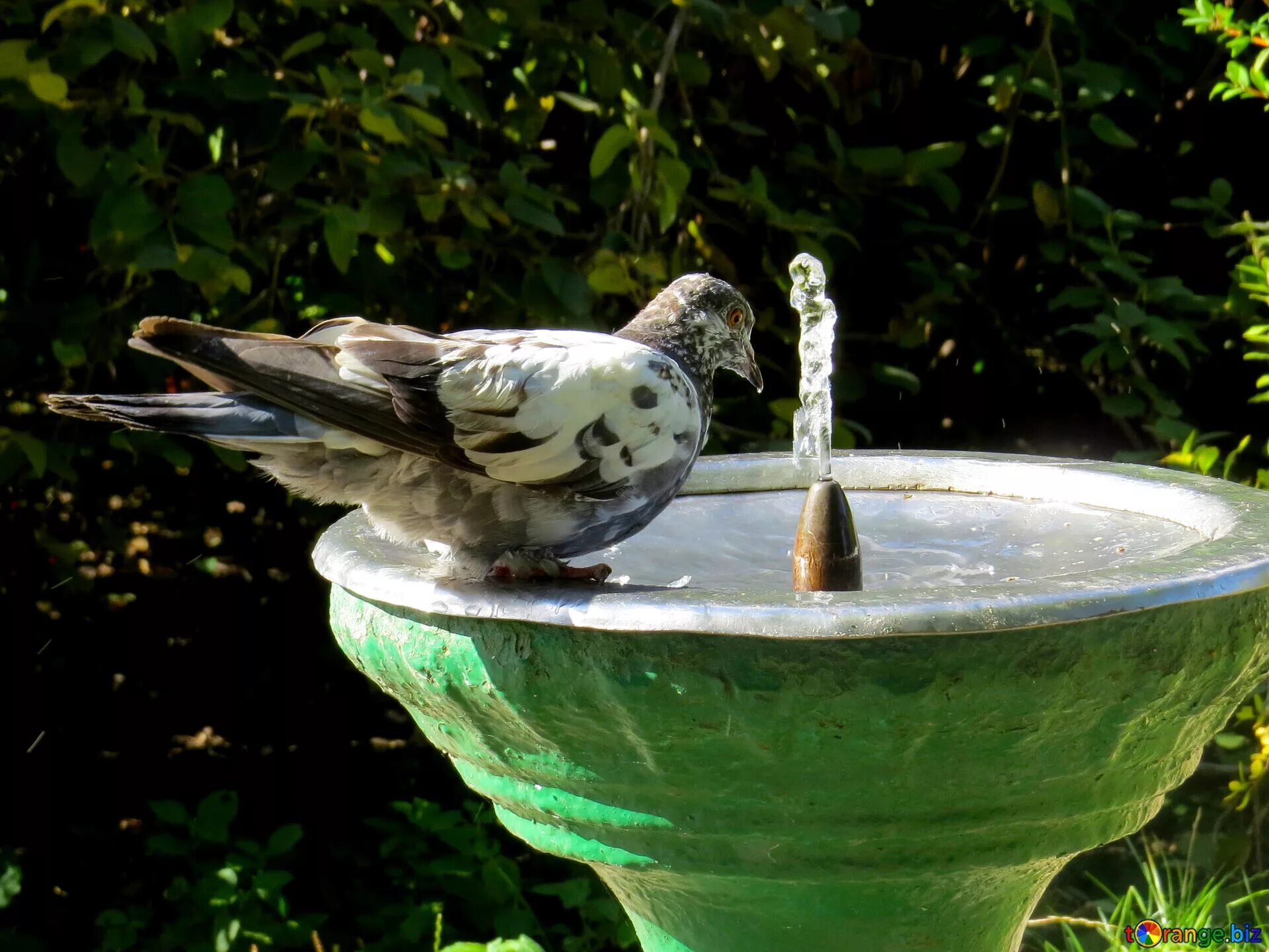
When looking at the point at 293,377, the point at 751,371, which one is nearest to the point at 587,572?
the point at 293,377

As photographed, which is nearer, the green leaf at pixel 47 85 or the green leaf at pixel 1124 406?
the green leaf at pixel 47 85

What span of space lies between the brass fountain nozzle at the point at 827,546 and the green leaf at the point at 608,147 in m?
1.14

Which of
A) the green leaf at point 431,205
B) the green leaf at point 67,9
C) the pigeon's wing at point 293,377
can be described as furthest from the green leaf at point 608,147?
the pigeon's wing at point 293,377

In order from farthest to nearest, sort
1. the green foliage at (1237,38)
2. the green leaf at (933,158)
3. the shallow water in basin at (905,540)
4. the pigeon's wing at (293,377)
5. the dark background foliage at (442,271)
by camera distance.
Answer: the green leaf at (933,158), the green foliage at (1237,38), the dark background foliage at (442,271), the shallow water in basin at (905,540), the pigeon's wing at (293,377)

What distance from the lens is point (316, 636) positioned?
334cm

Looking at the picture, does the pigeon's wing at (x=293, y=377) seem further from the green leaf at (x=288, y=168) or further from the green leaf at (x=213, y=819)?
the green leaf at (x=213, y=819)

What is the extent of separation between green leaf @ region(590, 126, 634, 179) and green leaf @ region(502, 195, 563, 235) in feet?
0.40

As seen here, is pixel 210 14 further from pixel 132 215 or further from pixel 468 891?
pixel 468 891

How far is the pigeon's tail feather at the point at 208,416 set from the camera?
→ 155 centimetres

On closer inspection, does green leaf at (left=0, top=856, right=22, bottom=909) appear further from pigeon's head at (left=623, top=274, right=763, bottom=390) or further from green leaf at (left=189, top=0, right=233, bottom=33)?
pigeon's head at (left=623, top=274, right=763, bottom=390)

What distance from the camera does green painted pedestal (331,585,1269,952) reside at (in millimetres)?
1287

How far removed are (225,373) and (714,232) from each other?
6.52ft

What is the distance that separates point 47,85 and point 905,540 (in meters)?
1.51

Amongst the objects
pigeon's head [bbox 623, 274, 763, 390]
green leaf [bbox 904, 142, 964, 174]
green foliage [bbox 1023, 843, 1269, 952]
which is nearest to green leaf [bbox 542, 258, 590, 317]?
pigeon's head [bbox 623, 274, 763, 390]
